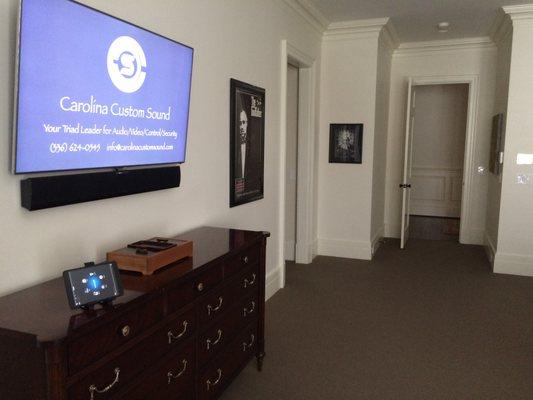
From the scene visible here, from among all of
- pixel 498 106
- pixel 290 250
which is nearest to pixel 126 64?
pixel 290 250

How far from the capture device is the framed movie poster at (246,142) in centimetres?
335

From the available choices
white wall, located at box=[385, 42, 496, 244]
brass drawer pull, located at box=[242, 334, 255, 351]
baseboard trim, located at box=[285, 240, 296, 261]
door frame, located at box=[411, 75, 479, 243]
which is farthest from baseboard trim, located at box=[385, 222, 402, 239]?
brass drawer pull, located at box=[242, 334, 255, 351]

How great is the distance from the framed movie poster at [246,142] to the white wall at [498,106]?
2.89 meters

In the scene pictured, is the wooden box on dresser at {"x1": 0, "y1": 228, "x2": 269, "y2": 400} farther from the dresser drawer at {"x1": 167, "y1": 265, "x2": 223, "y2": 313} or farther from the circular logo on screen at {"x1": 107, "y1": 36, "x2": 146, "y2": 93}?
the circular logo on screen at {"x1": 107, "y1": 36, "x2": 146, "y2": 93}

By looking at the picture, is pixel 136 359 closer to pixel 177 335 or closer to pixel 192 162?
pixel 177 335

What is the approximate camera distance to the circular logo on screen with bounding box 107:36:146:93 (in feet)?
6.47

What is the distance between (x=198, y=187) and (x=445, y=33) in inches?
172

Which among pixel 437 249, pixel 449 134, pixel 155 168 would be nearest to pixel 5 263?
pixel 155 168

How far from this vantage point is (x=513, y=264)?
16.4 ft

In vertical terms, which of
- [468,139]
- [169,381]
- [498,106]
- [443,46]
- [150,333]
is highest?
[443,46]

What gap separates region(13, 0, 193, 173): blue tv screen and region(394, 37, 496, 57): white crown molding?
186 inches

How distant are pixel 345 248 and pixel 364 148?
4.06 ft

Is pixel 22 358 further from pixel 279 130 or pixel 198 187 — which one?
pixel 279 130

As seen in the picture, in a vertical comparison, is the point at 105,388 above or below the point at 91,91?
below
